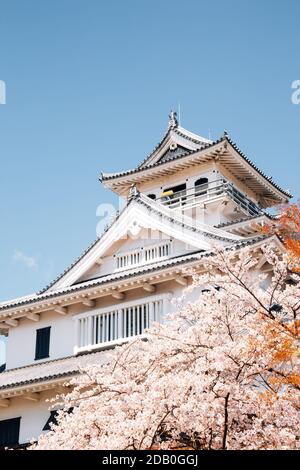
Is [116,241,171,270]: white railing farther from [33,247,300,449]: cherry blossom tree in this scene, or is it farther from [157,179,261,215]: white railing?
[33,247,300,449]: cherry blossom tree

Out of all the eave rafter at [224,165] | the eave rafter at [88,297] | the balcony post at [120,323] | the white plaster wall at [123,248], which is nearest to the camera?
the eave rafter at [88,297]

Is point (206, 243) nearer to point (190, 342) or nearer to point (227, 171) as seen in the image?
point (190, 342)

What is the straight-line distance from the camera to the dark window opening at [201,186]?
3151cm

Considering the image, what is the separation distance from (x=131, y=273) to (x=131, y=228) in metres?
2.77

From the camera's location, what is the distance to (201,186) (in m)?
31.8

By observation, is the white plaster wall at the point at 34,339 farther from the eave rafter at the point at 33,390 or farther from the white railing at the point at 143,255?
the white railing at the point at 143,255

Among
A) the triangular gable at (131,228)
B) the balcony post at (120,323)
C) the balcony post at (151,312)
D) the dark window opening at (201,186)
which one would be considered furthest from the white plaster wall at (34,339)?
the dark window opening at (201,186)

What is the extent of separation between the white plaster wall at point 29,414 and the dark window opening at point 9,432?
0.12m

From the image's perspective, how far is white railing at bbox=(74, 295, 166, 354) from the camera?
20875 millimetres

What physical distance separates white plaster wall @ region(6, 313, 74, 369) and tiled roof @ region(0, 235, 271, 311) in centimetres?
100

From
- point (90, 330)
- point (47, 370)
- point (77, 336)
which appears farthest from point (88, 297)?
point (47, 370)

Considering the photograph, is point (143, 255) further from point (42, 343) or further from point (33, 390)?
point (33, 390)

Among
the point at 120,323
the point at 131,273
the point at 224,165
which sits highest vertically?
the point at 224,165

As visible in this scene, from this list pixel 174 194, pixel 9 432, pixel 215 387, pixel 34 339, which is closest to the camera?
pixel 215 387
